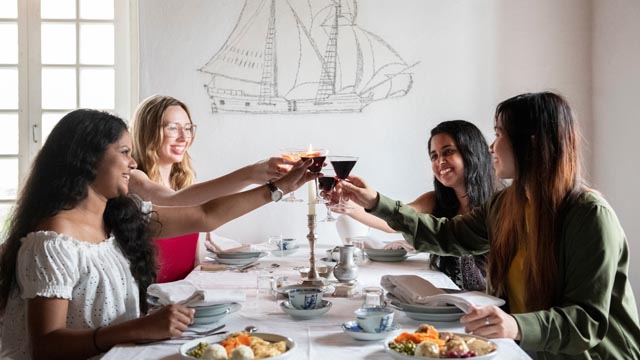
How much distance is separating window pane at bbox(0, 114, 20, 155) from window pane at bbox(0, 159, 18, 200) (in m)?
0.06

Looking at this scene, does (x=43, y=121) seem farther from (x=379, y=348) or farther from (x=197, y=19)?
(x=379, y=348)

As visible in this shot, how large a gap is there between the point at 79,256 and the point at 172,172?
1691mm

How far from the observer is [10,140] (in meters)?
3.88

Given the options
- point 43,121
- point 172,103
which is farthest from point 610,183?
point 43,121

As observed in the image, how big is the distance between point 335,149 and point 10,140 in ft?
6.69

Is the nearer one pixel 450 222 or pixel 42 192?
pixel 42 192

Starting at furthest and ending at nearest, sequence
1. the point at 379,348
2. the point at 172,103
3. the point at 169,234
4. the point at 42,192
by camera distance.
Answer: the point at 172,103 < the point at 169,234 < the point at 42,192 < the point at 379,348

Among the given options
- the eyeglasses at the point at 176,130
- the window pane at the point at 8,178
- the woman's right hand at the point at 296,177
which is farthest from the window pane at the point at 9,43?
the woman's right hand at the point at 296,177

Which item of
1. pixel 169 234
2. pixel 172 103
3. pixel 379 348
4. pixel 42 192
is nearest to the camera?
pixel 379 348

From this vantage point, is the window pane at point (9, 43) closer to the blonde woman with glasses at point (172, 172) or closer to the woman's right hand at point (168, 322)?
the blonde woman with glasses at point (172, 172)

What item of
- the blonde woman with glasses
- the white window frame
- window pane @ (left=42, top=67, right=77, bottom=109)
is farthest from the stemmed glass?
window pane @ (left=42, top=67, right=77, bottom=109)

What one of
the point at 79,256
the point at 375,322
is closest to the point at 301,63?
the point at 79,256

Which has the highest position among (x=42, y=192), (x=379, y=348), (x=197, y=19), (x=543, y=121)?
(x=197, y=19)

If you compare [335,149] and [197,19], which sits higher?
[197,19]
